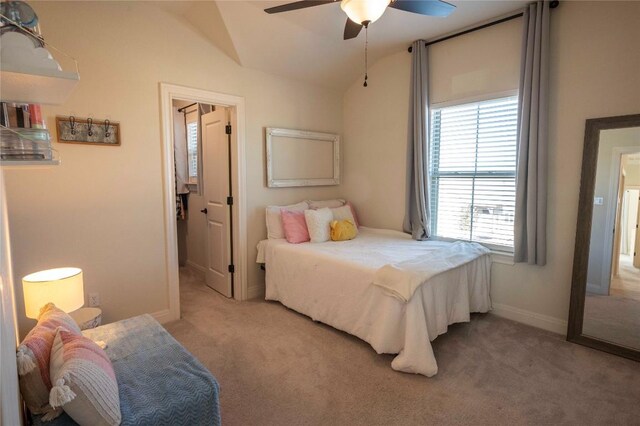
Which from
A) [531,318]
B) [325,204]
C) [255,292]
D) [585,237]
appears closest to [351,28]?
[325,204]

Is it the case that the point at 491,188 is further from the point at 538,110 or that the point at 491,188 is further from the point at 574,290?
the point at 574,290

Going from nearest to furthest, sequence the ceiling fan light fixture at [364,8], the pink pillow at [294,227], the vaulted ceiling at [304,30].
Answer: the ceiling fan light fixture at [364,8] → the vaulted ceiling at [304,30] → the pink pillow at [294,227]

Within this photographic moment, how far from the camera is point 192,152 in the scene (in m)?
4.74

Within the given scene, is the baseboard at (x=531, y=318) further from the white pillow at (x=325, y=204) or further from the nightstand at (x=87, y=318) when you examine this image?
the nightstand at (x=87, y=318)

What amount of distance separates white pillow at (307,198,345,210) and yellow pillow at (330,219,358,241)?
17.5 inches

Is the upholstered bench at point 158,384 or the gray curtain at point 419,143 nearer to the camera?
the upholstered bench at point 158,384

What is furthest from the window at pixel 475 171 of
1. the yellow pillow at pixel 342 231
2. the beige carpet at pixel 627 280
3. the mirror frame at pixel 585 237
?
the yellow pillow at pixel 342 231

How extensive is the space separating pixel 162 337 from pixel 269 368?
34.7 inches

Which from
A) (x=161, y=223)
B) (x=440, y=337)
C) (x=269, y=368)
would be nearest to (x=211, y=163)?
(x=161, y=223)

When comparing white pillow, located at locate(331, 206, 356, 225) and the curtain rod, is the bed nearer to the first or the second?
white pillow, located at locate(331, 206, 356, 225)

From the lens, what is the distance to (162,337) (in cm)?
185

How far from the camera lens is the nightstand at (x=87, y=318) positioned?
234cm

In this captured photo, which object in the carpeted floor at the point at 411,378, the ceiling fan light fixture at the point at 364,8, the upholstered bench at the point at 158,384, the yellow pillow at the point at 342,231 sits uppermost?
the ceiling fan light fixture at the point at 364,8

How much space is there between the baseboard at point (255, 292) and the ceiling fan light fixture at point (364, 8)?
290 cm
